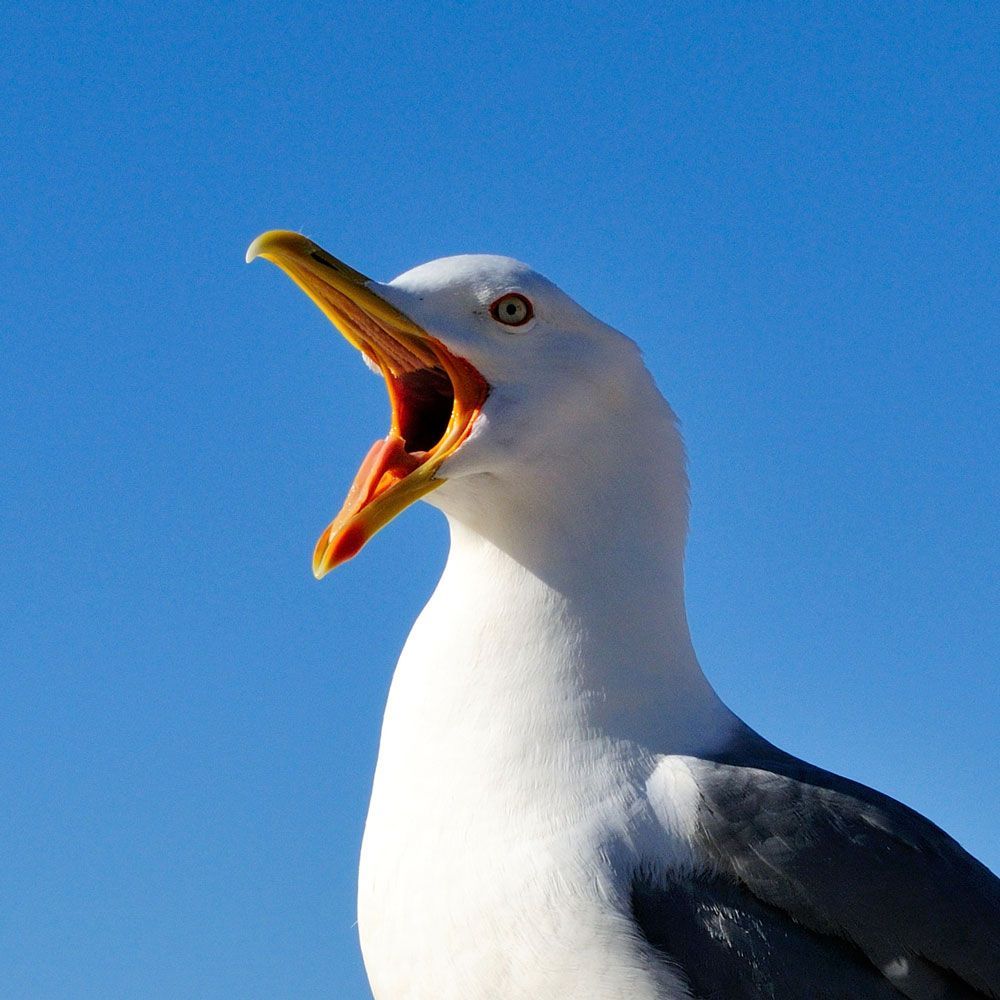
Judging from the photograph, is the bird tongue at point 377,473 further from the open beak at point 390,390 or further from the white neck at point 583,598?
the white neck at point 583,598

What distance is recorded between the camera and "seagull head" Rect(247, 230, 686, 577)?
481cm

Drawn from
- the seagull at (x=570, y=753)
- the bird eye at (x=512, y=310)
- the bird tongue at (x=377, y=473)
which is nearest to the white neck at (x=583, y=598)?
the seagull at (x=570, y=753)

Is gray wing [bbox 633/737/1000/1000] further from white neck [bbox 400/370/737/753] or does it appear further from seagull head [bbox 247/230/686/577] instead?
seagull head [bbox 247/230/686/577]

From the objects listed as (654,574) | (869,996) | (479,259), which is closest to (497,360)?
(479,259)

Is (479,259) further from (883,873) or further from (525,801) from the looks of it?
(883,873)

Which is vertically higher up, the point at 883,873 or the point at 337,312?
the point at 337,312

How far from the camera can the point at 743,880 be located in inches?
171

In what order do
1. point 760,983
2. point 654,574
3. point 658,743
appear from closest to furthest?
point 760,983
point 658,743
point 654,574

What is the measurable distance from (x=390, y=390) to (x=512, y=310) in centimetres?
50

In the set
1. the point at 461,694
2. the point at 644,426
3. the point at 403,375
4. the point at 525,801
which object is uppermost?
the point at 403,375

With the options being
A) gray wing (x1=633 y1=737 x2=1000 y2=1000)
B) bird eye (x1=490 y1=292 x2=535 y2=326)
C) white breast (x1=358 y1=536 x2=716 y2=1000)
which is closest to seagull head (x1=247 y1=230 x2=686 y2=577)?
bird eye (x1=490 y1=292 x2=535 y2=326)

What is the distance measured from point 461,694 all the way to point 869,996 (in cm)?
142

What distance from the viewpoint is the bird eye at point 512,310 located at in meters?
4.98

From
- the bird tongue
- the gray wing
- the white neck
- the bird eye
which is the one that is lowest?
the gray wing
